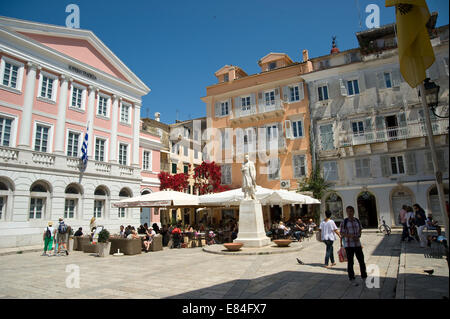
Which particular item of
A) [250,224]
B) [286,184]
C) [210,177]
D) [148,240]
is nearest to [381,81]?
[286,184]

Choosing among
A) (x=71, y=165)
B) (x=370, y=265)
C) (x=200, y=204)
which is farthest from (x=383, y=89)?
(x=71, y=165)

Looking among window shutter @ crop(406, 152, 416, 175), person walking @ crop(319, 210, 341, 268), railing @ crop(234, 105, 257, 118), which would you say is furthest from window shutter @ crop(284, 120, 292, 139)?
person walking @ crop(319, 210, 341, 268)

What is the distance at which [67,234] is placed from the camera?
14211mm

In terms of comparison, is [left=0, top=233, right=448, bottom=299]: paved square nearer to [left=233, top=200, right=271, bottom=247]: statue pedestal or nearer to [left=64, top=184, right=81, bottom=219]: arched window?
[left=233, top=200, right=271, bottom=247]: statue pedestal

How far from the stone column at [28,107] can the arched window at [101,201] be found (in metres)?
5.83

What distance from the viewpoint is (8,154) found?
17125 millimetres

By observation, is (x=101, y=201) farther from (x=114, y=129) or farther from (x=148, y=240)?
(x=148, y=240)

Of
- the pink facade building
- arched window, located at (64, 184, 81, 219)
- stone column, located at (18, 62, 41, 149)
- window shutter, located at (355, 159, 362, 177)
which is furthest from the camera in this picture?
window shutter, located at (355, 159, 362, 177)

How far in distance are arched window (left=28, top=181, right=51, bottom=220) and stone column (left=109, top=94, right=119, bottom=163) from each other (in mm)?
5336

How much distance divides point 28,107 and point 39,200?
5.88 m

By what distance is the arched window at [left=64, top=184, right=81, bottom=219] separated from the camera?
20.1 metres

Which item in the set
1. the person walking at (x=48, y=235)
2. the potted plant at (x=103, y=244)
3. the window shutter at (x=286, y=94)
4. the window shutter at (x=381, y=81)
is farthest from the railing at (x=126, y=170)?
the window shutter at (x=381, y=81)

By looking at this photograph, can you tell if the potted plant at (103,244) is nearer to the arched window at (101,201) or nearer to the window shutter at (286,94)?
the arched window at (101,201)

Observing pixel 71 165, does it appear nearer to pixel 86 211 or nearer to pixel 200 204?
pixel 86 211
